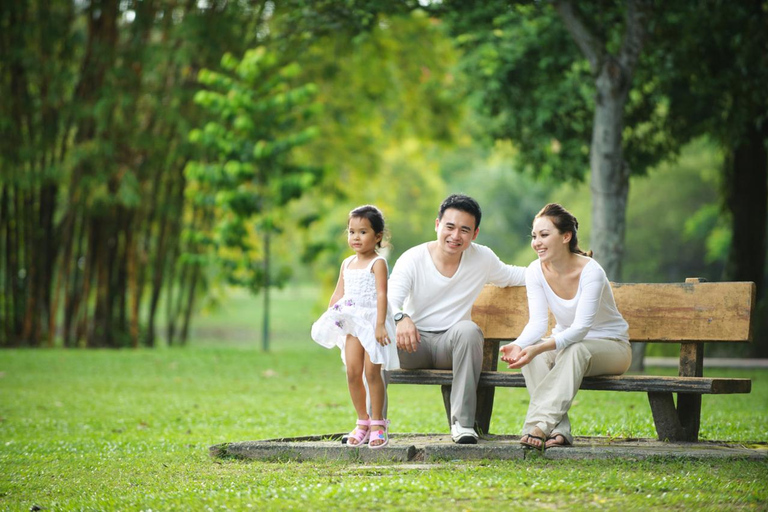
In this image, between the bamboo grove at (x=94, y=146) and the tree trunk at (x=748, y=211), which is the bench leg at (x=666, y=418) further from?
A: the bamboo grove at (x=94, y=146)

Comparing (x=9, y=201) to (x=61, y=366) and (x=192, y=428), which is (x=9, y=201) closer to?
(x=61, y=366)

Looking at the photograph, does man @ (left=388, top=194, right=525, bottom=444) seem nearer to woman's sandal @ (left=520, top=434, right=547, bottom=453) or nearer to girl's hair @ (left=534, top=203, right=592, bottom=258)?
girl's hair @ (left=534, top=203, right=592, bottom=258)

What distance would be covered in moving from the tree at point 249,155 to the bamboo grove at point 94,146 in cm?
72

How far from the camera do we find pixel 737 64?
41.4 feet

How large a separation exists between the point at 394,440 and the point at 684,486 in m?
1.90

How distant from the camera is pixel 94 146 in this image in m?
16.0

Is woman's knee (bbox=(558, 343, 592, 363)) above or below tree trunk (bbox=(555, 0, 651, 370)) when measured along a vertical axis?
below

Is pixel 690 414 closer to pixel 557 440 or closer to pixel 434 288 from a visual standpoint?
pixel 557 440

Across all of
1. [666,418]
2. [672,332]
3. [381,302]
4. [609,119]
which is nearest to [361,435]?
[381,302]

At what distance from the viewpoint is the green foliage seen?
15.6m

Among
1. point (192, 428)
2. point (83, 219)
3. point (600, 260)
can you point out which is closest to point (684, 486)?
point (192, 428)

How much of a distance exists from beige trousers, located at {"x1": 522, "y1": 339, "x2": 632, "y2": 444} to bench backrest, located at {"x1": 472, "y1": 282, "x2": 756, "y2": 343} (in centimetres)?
38

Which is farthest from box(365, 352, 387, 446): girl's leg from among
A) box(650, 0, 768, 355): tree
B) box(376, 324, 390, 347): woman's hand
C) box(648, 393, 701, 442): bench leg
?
box(650, 0, 768, 355): tree

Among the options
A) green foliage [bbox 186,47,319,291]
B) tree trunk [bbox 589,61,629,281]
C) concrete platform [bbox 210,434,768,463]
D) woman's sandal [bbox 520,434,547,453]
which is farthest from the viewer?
green foliage [bbox 186,47,319,291]
